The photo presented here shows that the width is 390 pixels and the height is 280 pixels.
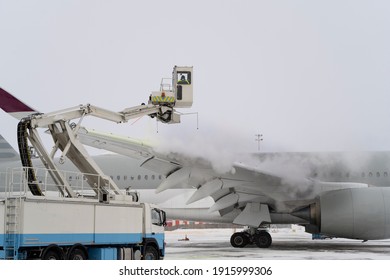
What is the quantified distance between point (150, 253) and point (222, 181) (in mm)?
6897

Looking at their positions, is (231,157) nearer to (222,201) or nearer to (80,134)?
(222,201)

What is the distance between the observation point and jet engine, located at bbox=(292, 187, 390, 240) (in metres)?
20.8

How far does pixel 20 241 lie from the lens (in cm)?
1186

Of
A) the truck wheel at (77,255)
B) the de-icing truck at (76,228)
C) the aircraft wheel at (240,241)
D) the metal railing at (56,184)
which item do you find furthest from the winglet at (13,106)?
the aircraft wheel at (240,241)

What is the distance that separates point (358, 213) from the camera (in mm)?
20891

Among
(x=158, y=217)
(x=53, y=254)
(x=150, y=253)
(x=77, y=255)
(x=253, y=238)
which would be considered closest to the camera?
(x=53, y=254)

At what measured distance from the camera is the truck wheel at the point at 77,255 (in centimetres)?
1291

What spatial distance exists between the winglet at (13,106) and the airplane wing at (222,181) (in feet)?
9.39

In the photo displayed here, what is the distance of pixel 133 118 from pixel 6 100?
3.63 meters

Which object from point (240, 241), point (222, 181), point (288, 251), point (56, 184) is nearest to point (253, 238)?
point (240, 241)

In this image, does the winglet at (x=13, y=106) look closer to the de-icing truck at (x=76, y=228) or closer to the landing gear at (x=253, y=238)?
the de-icing truck at (x=76, y=228)

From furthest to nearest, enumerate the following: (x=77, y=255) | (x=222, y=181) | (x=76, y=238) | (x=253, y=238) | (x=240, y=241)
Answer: (x=240, y=241) → (x=253, y=238) → (x=222, y=181) → (x=77, y=255) → (x=76, y=238)

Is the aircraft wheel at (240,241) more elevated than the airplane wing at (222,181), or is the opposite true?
the airplane wing at (222,181)

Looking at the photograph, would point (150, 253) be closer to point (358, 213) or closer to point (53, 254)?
point (53, 254)
